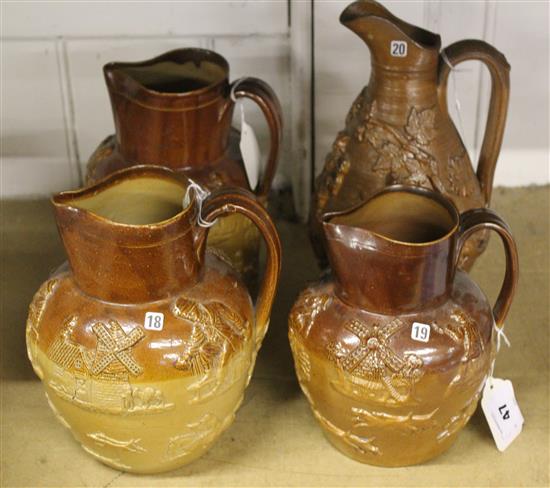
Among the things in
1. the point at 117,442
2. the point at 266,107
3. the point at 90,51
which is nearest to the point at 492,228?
the point at 266,107

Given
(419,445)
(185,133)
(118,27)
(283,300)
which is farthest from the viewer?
(118,27)

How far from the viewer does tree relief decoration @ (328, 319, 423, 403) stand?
111cm

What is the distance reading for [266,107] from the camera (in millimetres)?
1398

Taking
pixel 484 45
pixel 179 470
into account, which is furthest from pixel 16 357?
pixel 484 45

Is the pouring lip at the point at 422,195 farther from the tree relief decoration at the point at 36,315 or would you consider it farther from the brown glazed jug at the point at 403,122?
the tree relief decoration at the point at 36,315

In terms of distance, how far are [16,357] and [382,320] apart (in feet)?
2.00

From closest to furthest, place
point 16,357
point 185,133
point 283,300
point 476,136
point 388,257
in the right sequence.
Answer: point 388,257 < point 185,133 < point 16,357 < point 283,300 < point 476,136

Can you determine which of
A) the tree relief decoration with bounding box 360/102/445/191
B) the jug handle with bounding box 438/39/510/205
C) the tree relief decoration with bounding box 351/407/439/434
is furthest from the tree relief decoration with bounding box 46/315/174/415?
the jug handle with bounding box 438/39/510/205

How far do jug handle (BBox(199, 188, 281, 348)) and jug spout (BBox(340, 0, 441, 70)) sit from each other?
1.06ft

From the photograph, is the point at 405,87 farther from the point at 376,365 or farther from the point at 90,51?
the point at 90,51

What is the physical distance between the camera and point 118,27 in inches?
66.3

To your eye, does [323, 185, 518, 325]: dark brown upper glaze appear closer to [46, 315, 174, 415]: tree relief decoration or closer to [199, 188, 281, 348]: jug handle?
[199, 188, 281, 348]: jug handle

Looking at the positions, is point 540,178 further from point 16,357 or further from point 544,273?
point 16,357

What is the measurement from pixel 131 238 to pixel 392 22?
20.3 inches
